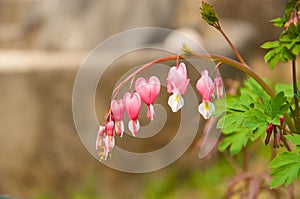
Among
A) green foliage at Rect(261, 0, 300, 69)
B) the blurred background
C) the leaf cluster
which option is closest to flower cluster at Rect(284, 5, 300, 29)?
green foliage at Rect(261, 0, 300, 69)

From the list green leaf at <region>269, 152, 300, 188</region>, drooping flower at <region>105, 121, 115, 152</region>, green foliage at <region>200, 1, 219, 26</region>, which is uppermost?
green foliage at <region>200, 1, 219, 26</region>

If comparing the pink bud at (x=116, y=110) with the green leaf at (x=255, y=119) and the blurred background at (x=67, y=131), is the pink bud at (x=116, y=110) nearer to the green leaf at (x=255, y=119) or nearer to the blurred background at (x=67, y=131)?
the green leaf at (x=255, y=119)

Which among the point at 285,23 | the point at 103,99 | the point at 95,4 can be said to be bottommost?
the point at 285,23

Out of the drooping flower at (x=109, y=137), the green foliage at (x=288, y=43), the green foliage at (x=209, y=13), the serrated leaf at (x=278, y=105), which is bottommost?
the drooping flower at (x=109, y=137)

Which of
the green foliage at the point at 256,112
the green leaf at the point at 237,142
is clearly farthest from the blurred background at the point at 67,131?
the green foliage at the point at 256,112

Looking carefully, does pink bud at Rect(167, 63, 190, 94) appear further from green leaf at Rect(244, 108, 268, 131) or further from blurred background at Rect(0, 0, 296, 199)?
blurred background at Rect(0, 0, 296, 199)

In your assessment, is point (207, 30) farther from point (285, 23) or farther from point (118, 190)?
point (285, 23)

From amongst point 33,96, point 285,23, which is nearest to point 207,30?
point 33,96

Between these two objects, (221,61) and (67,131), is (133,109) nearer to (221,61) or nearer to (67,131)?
(221,61)
